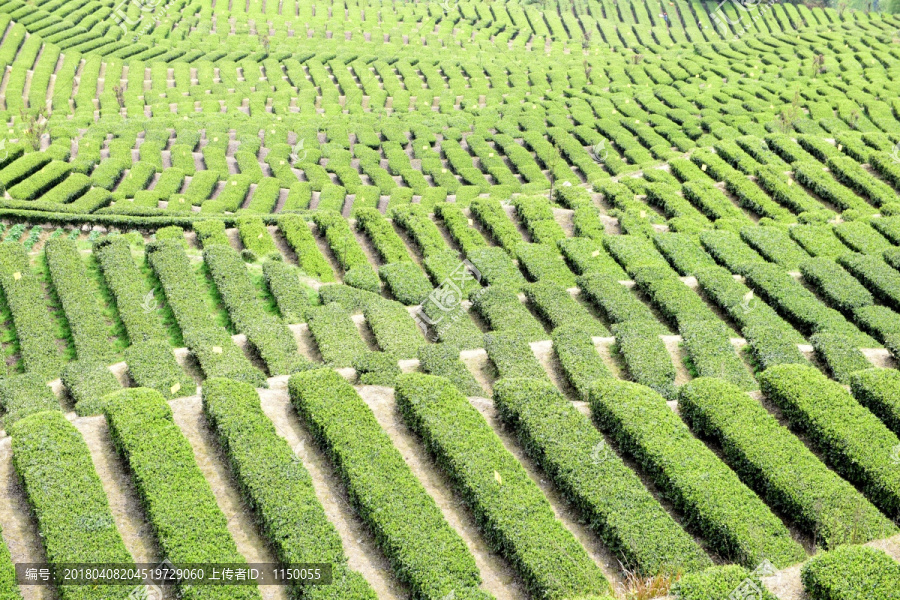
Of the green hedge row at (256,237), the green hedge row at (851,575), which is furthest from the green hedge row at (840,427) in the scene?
the green hedge row at (256,237)

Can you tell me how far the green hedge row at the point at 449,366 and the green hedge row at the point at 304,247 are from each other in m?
7.19

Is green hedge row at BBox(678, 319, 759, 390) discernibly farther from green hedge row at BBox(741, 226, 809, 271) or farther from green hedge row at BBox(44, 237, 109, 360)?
green hedge row at BBox(44, 237, 109, 360)

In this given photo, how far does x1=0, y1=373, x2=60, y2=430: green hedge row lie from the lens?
16.7 m

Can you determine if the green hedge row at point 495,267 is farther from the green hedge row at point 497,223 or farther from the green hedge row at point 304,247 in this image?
the green hedge row at point 304,247

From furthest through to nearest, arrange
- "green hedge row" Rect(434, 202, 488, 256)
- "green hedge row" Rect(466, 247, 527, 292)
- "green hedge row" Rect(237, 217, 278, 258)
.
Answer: "green hedge row" Rect(434, 202, 488, 256), "green hedge row" Rect(237, 217, 278, 258), "green hedge row" Rect(466, 247, 527, 292)

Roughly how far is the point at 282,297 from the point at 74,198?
55.6 feet

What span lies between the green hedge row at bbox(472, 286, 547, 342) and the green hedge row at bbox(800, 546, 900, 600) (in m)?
8.66

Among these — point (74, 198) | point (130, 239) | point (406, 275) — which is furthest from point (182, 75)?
point (406, 275)

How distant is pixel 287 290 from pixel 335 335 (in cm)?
340

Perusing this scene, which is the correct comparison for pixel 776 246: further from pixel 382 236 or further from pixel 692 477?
pixel 692 477

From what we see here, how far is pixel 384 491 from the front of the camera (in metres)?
13.1

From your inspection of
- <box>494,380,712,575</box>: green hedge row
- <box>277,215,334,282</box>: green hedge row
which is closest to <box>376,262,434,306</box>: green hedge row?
<box>277,215,334,282</box>: green hedge row

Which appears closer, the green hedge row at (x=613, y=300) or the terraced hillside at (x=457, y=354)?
the terraced hillside at (x=457, y=354)

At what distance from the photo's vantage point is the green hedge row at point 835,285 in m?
21.3
